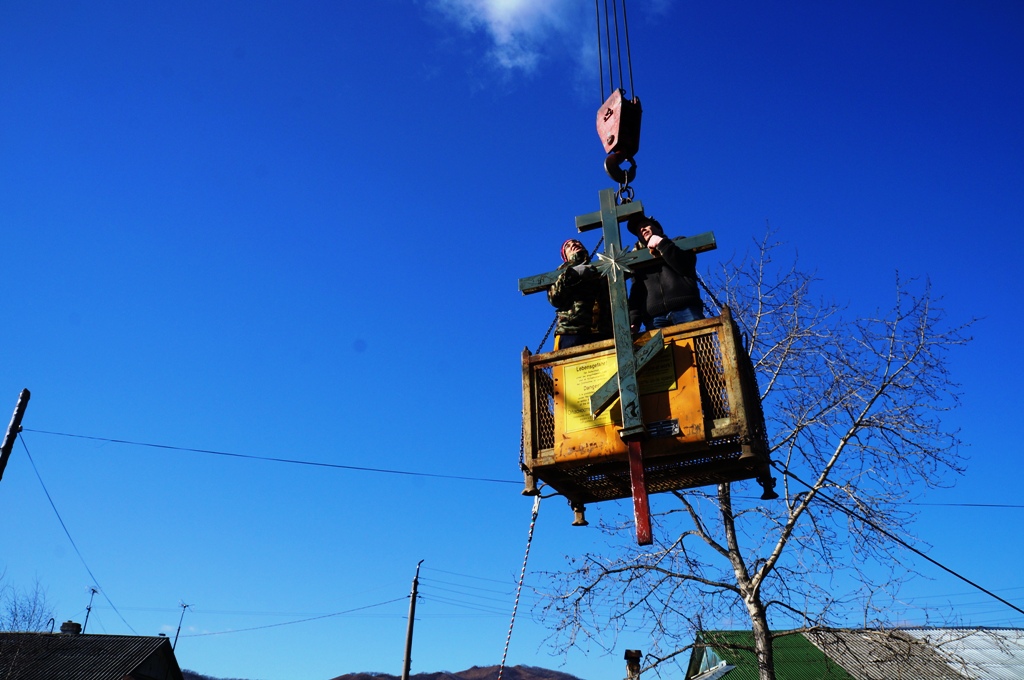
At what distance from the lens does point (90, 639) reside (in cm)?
3316

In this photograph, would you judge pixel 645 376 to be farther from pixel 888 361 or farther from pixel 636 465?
pixel 888 361

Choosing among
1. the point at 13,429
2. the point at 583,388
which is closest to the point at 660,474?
the point at 583,388

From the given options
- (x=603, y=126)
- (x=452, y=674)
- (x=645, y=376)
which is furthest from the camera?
(x=452, y=674)

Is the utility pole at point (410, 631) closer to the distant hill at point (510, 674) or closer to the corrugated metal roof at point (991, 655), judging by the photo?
the corrugated metal roof at point (991, 655)

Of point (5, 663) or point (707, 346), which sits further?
point (5, 663)

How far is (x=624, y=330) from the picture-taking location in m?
5.41

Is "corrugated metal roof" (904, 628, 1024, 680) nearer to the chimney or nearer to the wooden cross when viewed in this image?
the wooden cross

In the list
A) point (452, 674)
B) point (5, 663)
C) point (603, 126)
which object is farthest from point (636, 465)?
point (452, 674)

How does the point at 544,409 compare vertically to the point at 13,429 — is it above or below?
below

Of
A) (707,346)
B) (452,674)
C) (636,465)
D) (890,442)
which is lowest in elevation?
(636,465)

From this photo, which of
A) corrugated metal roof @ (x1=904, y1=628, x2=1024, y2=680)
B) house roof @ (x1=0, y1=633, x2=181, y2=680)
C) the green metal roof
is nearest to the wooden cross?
the green metal roof

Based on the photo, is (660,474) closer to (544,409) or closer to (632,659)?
(544,409)

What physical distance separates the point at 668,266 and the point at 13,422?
1179 centimetres

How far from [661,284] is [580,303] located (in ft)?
2.16
